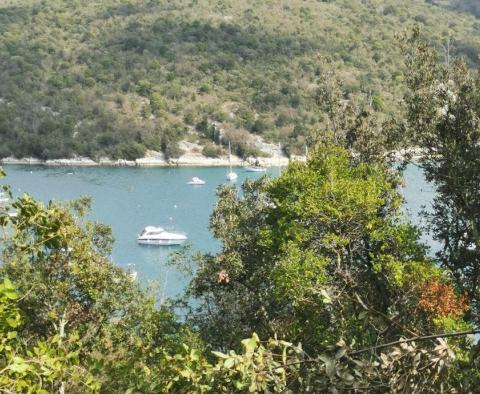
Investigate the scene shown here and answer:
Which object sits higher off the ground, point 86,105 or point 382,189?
point 382,189

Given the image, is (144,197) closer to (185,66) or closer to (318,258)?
(318,258)

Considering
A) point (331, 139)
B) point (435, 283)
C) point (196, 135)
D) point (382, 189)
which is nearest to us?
point (435, 283)

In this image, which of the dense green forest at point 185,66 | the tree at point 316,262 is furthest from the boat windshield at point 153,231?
the dense green forest at point 185,66

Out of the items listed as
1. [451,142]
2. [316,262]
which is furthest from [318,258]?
[451,142]

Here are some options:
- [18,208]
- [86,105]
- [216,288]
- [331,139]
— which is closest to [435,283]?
[216,288]

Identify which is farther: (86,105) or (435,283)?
(86,105)

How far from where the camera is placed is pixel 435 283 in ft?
35.6

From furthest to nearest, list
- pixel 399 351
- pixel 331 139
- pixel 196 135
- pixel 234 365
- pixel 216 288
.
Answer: pixel 196 135
pixel 331 139
pixel 216 288
pixel 234 365
pixel 399 351

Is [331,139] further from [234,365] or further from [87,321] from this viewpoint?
[234,365]

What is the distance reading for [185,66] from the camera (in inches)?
5256

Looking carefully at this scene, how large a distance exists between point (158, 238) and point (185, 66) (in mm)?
84248

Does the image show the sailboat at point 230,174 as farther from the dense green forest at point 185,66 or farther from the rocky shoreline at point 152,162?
the dense green forest at point 185,66

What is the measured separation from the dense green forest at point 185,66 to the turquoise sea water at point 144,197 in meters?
11.3

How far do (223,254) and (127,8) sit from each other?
514 feet
